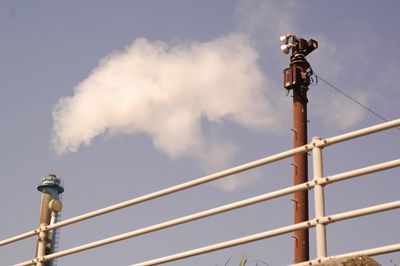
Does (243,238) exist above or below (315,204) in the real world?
below

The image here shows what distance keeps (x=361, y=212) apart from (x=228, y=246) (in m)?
1.10

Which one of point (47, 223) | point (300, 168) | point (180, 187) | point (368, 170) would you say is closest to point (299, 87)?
point (300, 168)

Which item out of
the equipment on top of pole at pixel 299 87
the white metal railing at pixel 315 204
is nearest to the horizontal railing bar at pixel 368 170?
the white metal railing at pixel 315 204

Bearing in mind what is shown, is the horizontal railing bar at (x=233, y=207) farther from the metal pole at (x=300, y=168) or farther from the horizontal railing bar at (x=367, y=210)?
the metal pole at (x=300, y=168)

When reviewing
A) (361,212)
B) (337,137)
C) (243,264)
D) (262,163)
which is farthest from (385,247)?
(243,264)

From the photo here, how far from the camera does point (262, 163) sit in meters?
4.91

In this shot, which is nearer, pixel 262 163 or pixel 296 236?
pixel 262 163

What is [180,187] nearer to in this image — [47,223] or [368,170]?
[368,170]

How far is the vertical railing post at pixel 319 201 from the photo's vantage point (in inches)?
175

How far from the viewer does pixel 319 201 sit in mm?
4562

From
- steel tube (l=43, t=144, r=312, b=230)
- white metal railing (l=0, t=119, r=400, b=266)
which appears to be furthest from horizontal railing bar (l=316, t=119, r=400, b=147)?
steel tube (l=43, t=144, r=312, b=230)

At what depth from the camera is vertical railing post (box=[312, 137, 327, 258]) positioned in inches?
175

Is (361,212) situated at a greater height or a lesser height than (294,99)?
lesser

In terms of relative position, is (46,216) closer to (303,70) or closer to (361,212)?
(361,212)
